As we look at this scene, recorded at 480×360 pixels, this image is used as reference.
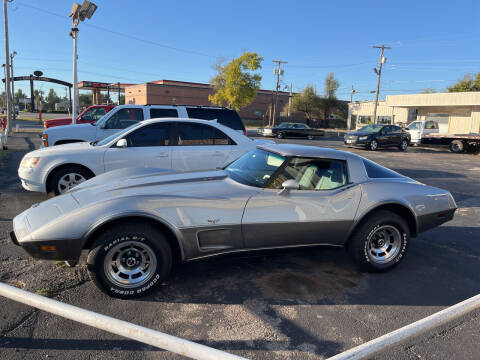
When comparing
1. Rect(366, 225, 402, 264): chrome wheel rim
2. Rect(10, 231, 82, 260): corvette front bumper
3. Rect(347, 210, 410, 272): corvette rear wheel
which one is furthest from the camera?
Rect(366, 225, 402, 264): chrome wheel rim

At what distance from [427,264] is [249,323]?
8.88ft

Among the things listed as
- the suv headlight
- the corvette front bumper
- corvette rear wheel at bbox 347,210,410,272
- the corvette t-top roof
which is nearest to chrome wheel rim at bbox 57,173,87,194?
the suv headlight

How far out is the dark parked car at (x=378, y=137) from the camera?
21.0m

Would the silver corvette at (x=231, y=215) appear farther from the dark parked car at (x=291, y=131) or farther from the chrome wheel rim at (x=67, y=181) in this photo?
the dark parked car at (x=291, y=131)

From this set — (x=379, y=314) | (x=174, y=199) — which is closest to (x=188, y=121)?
(x=174, y=199)

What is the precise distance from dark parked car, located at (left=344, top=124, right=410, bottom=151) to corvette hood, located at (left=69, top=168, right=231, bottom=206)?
18.8 metres

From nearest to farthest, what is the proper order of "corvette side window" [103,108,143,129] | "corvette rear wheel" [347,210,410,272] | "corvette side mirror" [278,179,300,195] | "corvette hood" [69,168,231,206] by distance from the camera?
"corvette hood" [69,168,231,206] → "corvette side mirror" [278,179,300,195] → "corvette rear wheel" [347,210,410,272] → "corvette side window" [103,108,143,129]

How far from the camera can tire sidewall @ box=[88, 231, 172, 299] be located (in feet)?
9.95

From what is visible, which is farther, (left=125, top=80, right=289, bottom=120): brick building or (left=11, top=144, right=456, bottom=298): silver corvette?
(left=125, top=80, right=289, bottom=120): brick building

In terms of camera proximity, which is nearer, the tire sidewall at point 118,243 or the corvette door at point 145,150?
the tire sidewall at point 118,243

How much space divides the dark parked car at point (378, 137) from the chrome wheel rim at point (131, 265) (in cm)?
1979

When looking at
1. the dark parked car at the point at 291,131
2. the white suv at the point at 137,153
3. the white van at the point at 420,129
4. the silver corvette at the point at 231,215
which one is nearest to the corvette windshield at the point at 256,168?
the silver corvette at the point at 231,215

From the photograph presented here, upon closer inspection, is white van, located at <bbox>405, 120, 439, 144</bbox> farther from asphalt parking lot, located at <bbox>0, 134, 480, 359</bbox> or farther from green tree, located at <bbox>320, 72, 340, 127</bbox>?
green tree, located at <bbox>320, 72, 340, 127</bbox>

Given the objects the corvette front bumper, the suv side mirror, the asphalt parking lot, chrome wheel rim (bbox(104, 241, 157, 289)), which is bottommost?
the asphalt parking lot
